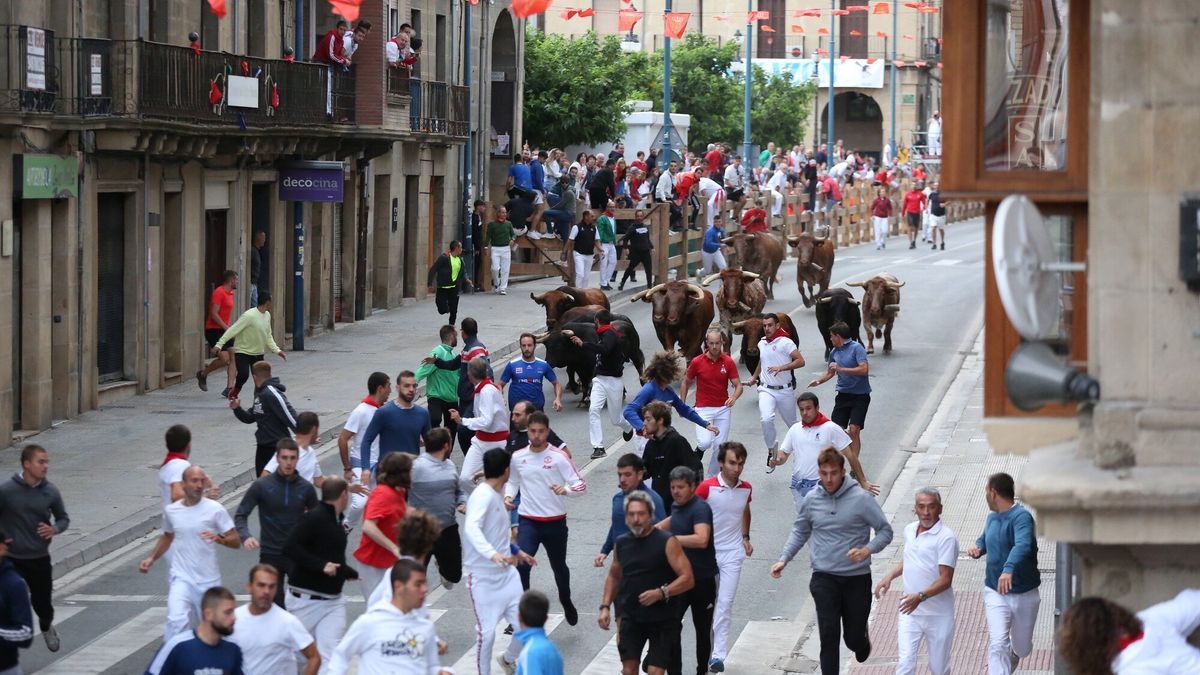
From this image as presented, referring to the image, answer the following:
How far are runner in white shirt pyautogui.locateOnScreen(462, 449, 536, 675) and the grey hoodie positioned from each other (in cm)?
197

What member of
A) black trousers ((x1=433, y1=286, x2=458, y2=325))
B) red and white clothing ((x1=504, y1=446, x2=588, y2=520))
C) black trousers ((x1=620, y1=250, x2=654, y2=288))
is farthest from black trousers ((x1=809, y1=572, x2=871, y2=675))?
black trousers ((x1=620, y1=250, x2=654, y2=288))

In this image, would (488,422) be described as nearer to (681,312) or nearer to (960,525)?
(960,525)

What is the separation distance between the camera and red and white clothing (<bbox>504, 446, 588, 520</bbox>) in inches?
560

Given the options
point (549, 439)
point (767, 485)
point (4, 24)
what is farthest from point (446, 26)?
point (549, 439)

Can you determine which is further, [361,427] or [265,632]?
[361,427]

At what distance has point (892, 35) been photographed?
8544 centimetres

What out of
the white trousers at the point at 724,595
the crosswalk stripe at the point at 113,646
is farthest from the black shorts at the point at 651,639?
the crosswalk stripe at the point at 113,646

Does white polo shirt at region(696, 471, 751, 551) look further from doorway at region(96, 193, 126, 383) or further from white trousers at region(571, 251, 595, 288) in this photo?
white trousers at region(571, 251, 595, 288)

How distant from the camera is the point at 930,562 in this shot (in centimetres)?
1259

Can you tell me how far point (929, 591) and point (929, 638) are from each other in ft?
1.27

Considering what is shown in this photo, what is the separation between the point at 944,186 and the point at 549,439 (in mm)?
7014

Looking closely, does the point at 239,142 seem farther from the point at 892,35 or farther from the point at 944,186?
A: the point at 892,35

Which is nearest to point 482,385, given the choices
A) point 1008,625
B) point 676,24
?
point 1008,625

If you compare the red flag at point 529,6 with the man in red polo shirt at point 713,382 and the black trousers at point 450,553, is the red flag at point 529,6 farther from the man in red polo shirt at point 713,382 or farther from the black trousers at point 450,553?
the black trousers at point 450,553
